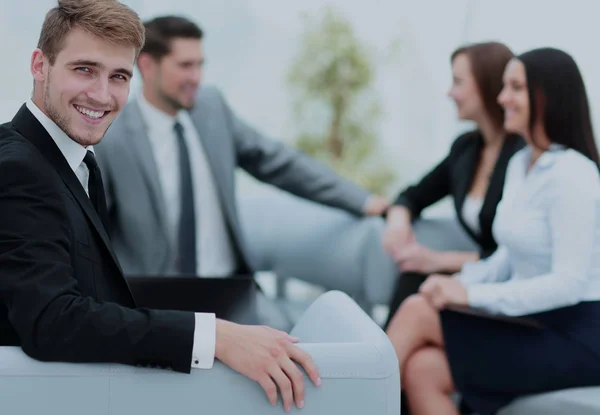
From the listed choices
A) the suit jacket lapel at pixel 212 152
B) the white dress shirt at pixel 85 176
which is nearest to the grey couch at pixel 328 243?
the suit jacket lapel at pixel 212 152

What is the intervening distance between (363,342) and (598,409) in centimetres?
105

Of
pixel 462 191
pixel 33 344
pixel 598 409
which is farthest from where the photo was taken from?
pixel 462 191

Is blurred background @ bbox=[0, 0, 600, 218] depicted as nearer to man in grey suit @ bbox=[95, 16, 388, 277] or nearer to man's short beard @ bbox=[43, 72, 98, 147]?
man in grey suit @ bbox=[95, 16, 388, 277]

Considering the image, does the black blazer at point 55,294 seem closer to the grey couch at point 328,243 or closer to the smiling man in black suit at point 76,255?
the smiling man in black suit at point 76,255

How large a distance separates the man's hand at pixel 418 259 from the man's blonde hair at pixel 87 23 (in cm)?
201

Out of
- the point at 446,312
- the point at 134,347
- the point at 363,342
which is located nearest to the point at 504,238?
the point at 446,312

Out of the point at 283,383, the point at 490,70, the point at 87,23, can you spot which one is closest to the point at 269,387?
the point at 283,383

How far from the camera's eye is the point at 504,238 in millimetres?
2656

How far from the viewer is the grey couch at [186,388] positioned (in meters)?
1.46

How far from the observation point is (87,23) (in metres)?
1.58

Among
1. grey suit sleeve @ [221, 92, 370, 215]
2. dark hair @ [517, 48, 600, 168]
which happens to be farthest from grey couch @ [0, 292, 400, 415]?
grey suit sleeve @ [221, 92, 370, 215]

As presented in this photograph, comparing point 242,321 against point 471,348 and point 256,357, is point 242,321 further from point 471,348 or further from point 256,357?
point 256,357

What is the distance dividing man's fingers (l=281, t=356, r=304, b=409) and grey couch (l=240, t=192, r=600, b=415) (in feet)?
6.96

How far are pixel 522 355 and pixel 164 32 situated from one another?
6.90ft
